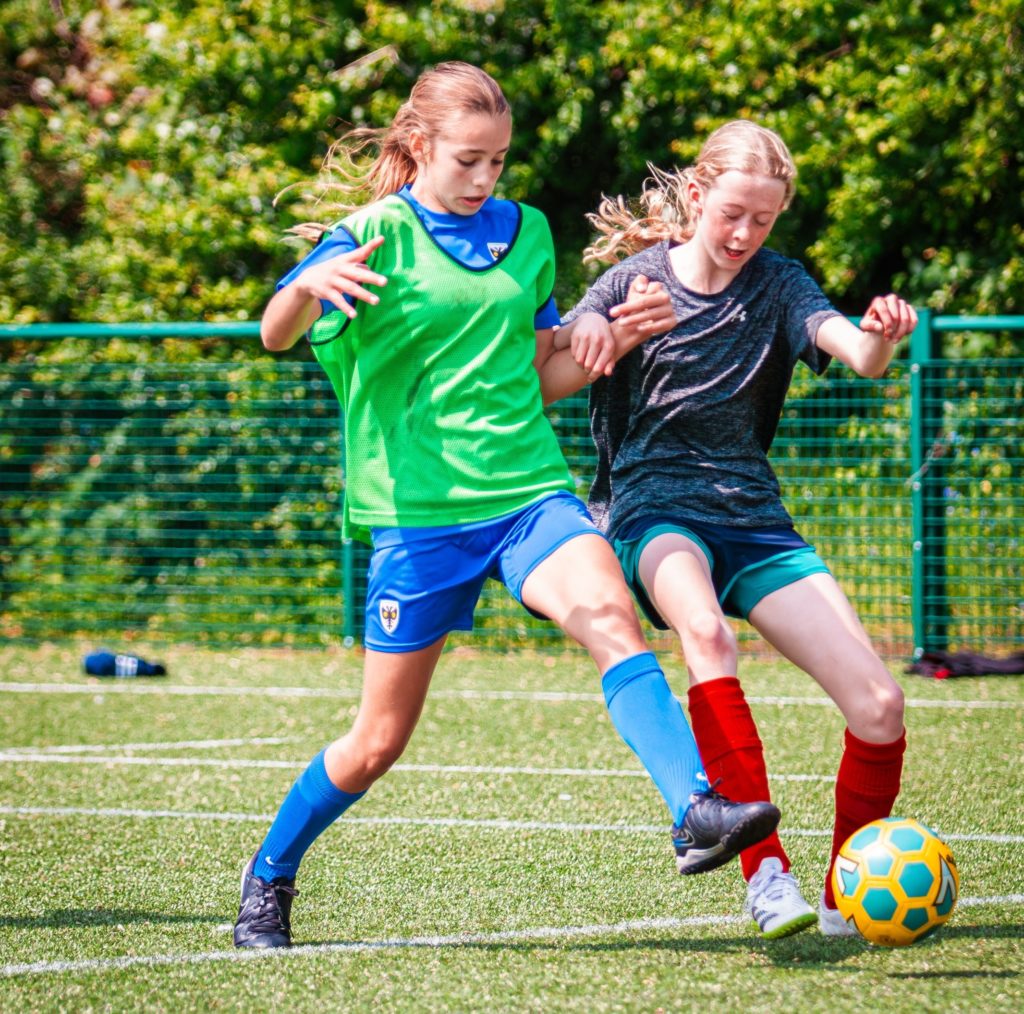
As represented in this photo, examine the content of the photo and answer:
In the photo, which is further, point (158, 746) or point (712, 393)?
point (158, 746)

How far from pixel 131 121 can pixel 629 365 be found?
986 cm

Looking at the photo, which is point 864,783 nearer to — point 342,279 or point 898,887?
point 898,887

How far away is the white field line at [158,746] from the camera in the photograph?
6.65 m

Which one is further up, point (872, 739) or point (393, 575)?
point (393, 575)

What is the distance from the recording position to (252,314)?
Answer: 1158 cm

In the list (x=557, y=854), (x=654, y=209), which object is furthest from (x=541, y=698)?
(x=654, y=209)

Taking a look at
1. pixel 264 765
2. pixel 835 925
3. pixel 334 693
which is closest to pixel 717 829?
pixel 835 925

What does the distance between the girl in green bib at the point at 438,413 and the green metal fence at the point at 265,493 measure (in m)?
5.80

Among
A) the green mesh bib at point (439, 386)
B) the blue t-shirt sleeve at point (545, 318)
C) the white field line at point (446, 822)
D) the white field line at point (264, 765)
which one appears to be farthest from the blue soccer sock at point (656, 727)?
the white field line at point (264, 765)

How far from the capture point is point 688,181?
3998 mm

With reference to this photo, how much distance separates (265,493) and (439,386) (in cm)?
679

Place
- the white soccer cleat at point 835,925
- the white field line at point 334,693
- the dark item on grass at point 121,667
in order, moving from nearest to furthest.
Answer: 1. the white soccer cleat at point 835,925
2. the white field line at point 334,693
3. the dark item on grass at point 121,667

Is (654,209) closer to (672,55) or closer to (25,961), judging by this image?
(25,961)

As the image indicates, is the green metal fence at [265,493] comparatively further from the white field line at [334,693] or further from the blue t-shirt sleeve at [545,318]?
the blue t-shirt sleeve at [545,318]
